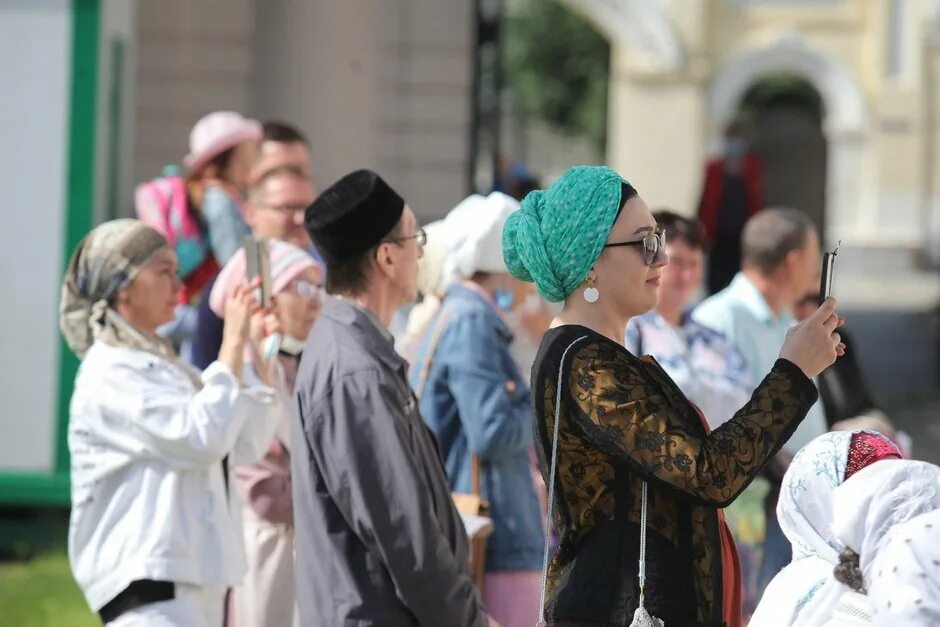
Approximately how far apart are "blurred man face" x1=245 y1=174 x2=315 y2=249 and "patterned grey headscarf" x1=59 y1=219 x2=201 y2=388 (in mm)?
1401

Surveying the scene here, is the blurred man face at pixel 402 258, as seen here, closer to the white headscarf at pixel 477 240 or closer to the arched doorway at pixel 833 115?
the white headscarf at pixel 477 240

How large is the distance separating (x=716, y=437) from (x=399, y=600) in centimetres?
113

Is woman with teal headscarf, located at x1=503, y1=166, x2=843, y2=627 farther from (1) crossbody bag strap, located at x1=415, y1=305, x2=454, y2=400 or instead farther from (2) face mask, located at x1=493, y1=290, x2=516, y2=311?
(2) face mask, located at x1=493, y1=290, x2=516, y2=311

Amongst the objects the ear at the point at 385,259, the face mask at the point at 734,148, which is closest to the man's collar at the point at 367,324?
the ear at the point at 385,259

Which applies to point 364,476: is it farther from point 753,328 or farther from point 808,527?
point 753,328

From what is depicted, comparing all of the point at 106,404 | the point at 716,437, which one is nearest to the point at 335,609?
the point at 106,404

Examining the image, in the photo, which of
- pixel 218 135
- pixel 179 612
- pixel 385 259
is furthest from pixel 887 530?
pixel 218 135

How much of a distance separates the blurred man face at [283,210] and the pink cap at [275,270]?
71cm

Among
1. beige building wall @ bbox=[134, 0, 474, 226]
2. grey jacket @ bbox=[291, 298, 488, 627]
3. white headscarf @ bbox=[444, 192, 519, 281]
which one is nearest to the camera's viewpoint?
grey jacket @ bbox=[291, 298, 488, 627]

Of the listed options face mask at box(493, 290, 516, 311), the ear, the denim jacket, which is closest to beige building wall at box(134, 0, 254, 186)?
face mask at box(493, 290, 516, 311)

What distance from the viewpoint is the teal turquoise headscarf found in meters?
3.17

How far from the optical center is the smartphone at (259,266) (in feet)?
15.4

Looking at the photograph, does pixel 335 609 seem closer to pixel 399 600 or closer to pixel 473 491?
pixel 399 600

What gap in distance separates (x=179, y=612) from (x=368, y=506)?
0.70m
